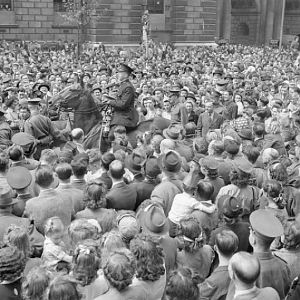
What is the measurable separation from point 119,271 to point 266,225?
141 cm

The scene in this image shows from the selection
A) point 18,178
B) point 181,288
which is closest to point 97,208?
point 18,178

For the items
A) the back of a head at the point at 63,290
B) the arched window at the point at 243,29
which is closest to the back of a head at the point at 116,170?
the back of a head at the point at 63,290

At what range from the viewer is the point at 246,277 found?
3.76 m

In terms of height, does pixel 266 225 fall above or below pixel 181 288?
above

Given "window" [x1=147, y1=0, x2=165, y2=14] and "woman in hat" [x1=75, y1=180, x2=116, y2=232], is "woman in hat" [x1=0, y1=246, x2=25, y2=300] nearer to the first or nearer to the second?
"woman in hat" [x1=75, y1=180, x2=116, y2=232]

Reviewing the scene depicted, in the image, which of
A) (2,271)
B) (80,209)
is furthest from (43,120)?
(2,271)

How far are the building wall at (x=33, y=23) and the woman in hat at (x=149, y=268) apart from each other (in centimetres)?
3035

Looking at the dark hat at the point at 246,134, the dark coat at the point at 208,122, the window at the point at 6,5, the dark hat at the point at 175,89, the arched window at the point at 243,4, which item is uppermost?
the arched window at the point at 243,4

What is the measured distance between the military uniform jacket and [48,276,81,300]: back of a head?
6880 mm

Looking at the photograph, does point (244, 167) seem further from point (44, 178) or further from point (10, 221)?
point (10, 221)

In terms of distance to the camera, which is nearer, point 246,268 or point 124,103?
point 246,268

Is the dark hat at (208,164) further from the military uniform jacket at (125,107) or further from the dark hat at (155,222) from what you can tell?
the military uniform jacket at (125,107)

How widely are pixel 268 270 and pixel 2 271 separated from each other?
82.8 inches

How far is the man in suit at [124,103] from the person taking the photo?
10180 millimetres
